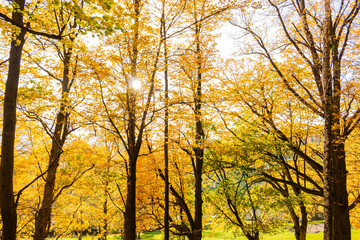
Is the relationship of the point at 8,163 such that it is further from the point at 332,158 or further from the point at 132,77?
the point at 332,158

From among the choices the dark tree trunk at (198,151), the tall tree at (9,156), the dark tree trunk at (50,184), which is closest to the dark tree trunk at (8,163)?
the tall tree at (9,156)

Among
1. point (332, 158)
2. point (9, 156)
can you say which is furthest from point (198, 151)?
point (9, 156)

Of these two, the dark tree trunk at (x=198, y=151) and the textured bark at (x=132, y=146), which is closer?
the textured bark at (x=132, y=146)

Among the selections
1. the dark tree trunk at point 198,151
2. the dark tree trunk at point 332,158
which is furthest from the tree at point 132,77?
the dark tree trunk at point 332,158

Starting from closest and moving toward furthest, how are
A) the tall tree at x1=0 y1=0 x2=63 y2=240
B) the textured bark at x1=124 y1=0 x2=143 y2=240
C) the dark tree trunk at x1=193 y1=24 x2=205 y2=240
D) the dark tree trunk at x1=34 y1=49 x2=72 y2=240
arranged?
the tall tree at x1=0 y1=0 x2=63 y2=240 → the textured bark at x1=124 y1=0 x2=143 y2=240 → the dark tree trunk at x1=34 y1=49 x2=72 y2=240 → the dark tree trunk at x1=193 y1=24 x2=205 y2=240

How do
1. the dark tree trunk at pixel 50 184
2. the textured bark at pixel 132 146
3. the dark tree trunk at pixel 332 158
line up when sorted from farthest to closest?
the dark tree trunk at pixel 50 184 → the textured bark at pixel 132 146 → the dark tree trunk at pixel 332 158

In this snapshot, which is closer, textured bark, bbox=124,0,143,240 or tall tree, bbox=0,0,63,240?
tall tree, bbox=0,0,63,240

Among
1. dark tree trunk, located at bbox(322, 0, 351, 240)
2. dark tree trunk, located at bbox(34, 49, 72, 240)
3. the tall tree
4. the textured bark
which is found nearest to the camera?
the tall tree

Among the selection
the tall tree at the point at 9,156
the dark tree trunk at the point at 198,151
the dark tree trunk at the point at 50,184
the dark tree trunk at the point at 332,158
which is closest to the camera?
the tall tree at the point at 9,156

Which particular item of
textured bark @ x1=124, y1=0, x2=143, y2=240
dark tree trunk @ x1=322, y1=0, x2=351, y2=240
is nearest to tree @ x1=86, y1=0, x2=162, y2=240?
textured bark @ x1=124, y1=0, x2=143, y2=240

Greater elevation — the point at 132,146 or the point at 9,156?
the point at 132,146

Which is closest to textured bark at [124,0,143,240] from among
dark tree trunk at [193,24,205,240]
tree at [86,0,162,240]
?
tree at [86,0,162,240]

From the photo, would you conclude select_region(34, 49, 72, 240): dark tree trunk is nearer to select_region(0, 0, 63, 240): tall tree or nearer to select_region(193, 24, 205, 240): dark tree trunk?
select_region(0, 0, 63, 240): tall tree

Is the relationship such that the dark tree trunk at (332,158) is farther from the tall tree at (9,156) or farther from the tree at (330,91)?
the tall tree at (9,156)
